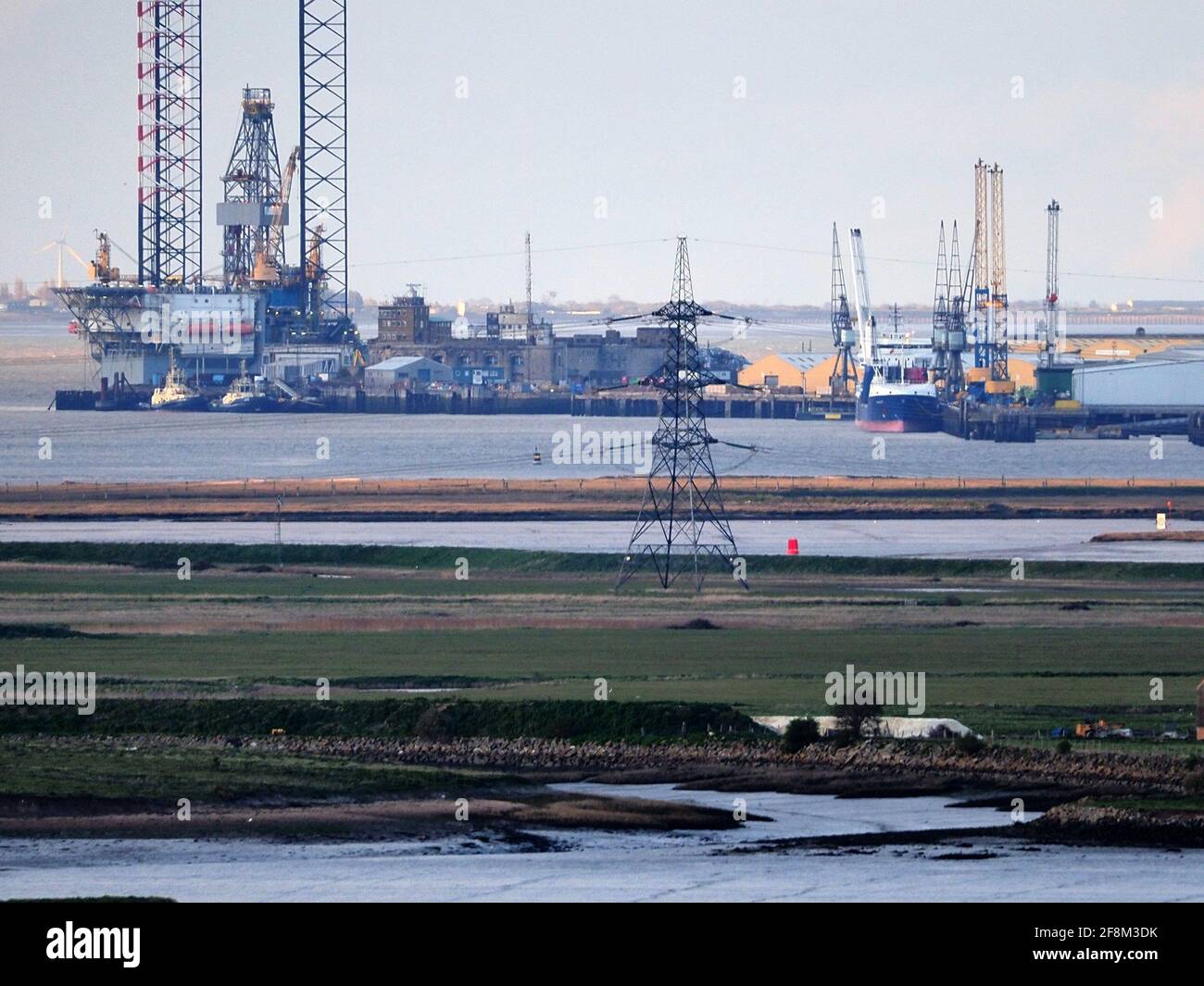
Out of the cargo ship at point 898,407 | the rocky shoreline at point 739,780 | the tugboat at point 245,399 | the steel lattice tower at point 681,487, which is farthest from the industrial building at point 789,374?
the rocky shoreline at point 739,780

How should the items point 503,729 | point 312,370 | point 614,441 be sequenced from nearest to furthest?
point 503,729, point 614,441, point 312,370

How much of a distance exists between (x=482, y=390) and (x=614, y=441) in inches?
1875

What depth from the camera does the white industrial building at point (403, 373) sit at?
6757 inches

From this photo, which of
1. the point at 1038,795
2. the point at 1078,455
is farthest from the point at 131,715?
the point at 1078,455

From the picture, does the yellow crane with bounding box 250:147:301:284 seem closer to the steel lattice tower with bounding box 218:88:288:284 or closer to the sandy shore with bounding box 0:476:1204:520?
the steel lattice tower with bounding box 218:88:288:284

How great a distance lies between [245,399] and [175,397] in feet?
18.0

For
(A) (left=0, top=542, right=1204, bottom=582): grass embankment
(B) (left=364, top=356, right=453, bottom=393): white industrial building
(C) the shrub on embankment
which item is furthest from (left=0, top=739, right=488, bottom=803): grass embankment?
(B) (left=364, top=356, right=453, bottom=393): white industrial building

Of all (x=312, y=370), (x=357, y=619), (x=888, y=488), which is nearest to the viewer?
(x=357, y=619)

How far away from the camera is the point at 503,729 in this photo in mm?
27938

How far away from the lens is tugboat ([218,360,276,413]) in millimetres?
163375

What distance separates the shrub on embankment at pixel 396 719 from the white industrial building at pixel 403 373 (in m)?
142

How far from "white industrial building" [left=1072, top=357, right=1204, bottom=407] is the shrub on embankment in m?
122
